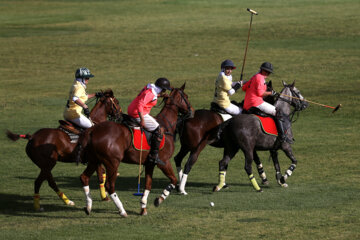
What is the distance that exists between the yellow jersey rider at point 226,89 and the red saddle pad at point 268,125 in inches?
39.8

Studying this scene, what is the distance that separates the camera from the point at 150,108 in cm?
1731

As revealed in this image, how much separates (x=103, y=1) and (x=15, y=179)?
5286 centimetres

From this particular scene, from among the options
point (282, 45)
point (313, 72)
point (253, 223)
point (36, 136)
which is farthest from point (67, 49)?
point (253, 223)

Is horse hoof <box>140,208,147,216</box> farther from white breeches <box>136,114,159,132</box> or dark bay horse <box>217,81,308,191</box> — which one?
dark bay horse <box>217,81,308,191</box>

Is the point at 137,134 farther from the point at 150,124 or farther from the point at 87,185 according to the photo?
the point at 87,185

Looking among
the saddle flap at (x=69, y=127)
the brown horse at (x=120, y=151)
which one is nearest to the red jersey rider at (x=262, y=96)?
the brown horse at (x=120, y=151)

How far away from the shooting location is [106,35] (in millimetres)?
54469

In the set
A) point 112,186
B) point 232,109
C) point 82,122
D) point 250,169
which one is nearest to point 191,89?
point 232,109

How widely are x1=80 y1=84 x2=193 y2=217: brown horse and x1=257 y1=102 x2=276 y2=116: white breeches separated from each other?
2658mm

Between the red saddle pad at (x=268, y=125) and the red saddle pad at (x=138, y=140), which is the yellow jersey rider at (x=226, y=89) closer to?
the red saddle pad at (x=268, y=125)

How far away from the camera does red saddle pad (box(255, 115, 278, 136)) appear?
19594 mm

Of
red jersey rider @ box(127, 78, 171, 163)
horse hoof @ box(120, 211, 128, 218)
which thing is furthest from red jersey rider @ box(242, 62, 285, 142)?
horse hoof @ box(120, 211, 128, 218)

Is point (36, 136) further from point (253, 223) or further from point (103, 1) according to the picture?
point (103, 1)

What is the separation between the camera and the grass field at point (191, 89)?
16.1 m
